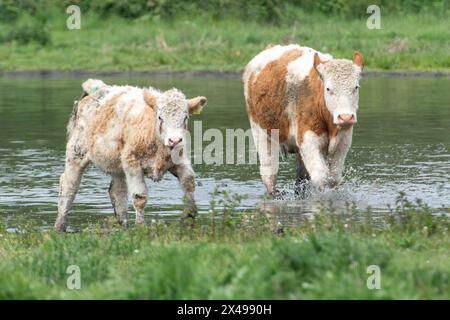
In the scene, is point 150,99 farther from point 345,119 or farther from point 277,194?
point 277,194

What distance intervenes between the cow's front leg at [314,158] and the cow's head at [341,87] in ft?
1.70

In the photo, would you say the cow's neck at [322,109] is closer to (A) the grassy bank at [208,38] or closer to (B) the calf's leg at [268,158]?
(B) the calf's leg at [268,158]

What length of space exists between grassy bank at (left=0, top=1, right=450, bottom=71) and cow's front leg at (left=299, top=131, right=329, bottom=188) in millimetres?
19744

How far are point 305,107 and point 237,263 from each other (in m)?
5.84

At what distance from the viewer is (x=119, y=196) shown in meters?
13.7

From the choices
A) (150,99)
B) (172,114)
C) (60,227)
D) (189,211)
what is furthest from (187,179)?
(60,227)

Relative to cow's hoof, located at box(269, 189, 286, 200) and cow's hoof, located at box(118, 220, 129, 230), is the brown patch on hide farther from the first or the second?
cow's hoof, located at box(118, 220, 129, 230)

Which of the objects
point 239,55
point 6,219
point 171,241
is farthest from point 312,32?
point 171,241

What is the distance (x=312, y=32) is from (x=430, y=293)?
3083cm

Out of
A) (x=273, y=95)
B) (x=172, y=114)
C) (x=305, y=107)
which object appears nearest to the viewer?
(x=172, y=114)

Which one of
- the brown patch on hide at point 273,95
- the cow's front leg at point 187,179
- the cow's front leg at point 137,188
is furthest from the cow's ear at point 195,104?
the brown patch on hide at point 273,95

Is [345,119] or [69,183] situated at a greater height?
[345,119]

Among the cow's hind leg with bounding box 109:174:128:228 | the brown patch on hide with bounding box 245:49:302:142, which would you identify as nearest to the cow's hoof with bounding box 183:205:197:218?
the cow's hind leg with bounding box 109:174:128:228

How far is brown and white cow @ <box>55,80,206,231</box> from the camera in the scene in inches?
500
